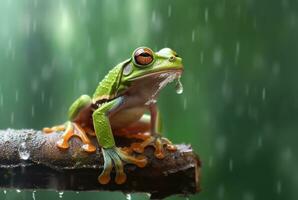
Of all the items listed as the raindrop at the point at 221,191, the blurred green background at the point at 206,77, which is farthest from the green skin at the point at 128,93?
the raindrop at the point at 221,191

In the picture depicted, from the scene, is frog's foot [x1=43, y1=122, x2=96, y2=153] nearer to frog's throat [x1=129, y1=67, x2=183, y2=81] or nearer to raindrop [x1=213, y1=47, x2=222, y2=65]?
frog's throat [x1=129, y1=67, x2=183, y2=81]

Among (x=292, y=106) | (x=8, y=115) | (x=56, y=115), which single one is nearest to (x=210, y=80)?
(x=292, y=106)

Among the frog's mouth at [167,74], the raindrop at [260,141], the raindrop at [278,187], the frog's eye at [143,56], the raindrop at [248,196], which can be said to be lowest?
the raindrop at [248,196]

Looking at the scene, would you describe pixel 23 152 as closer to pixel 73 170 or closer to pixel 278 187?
pixel 73 170

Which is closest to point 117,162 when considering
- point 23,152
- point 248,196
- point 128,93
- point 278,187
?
point 23,152

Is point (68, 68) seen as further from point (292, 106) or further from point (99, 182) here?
point (99, 182)

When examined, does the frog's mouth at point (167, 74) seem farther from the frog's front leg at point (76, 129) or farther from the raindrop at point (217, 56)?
the raindrop at point (217, 56)

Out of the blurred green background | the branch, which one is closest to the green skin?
the branch

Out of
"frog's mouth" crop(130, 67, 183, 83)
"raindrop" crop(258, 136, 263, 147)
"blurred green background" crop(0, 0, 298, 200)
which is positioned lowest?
"raindrop" crop(258, 136, 263, 147)
